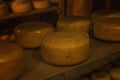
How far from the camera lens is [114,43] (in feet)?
3.72

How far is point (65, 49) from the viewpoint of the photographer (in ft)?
2.86

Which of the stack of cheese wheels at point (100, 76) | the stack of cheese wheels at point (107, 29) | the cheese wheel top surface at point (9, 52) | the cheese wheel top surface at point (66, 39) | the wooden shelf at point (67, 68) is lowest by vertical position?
the stack of cheese wheels at point (100, 76)

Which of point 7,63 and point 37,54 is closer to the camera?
point 7,63

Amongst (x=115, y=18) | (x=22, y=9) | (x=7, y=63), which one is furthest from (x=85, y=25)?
(x=22, y=9)

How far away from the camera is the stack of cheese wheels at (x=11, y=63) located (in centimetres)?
75

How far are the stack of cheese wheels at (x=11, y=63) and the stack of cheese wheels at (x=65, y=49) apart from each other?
13 cm

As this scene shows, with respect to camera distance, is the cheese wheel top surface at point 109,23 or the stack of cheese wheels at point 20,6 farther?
the stack of cheese wheels at point 20,6

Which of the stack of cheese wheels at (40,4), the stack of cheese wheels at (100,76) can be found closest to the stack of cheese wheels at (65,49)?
the stack of cheese wheels at (100,76)

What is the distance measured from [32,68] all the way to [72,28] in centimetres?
34

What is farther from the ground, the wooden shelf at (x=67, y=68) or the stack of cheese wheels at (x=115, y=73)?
the wooden shelf at (x=67, y=68)

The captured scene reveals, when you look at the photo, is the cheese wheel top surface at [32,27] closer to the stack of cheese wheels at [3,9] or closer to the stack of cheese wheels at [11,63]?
the stack of cheese wheels at [11,63]

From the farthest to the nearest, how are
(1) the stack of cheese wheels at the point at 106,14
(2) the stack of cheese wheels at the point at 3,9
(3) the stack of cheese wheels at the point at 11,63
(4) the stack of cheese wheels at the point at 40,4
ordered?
(4) the stack of cheese wheels at the point at 40,4, (2) the stack of cheese wheels at the point at 3,9, (1) the stack of cheese wheels at the point at 106,14, (3) the stack of cheese wheels at the point at 11,63

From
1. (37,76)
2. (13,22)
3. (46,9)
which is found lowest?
(13,22)

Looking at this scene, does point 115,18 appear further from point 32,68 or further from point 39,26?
point 32,68
